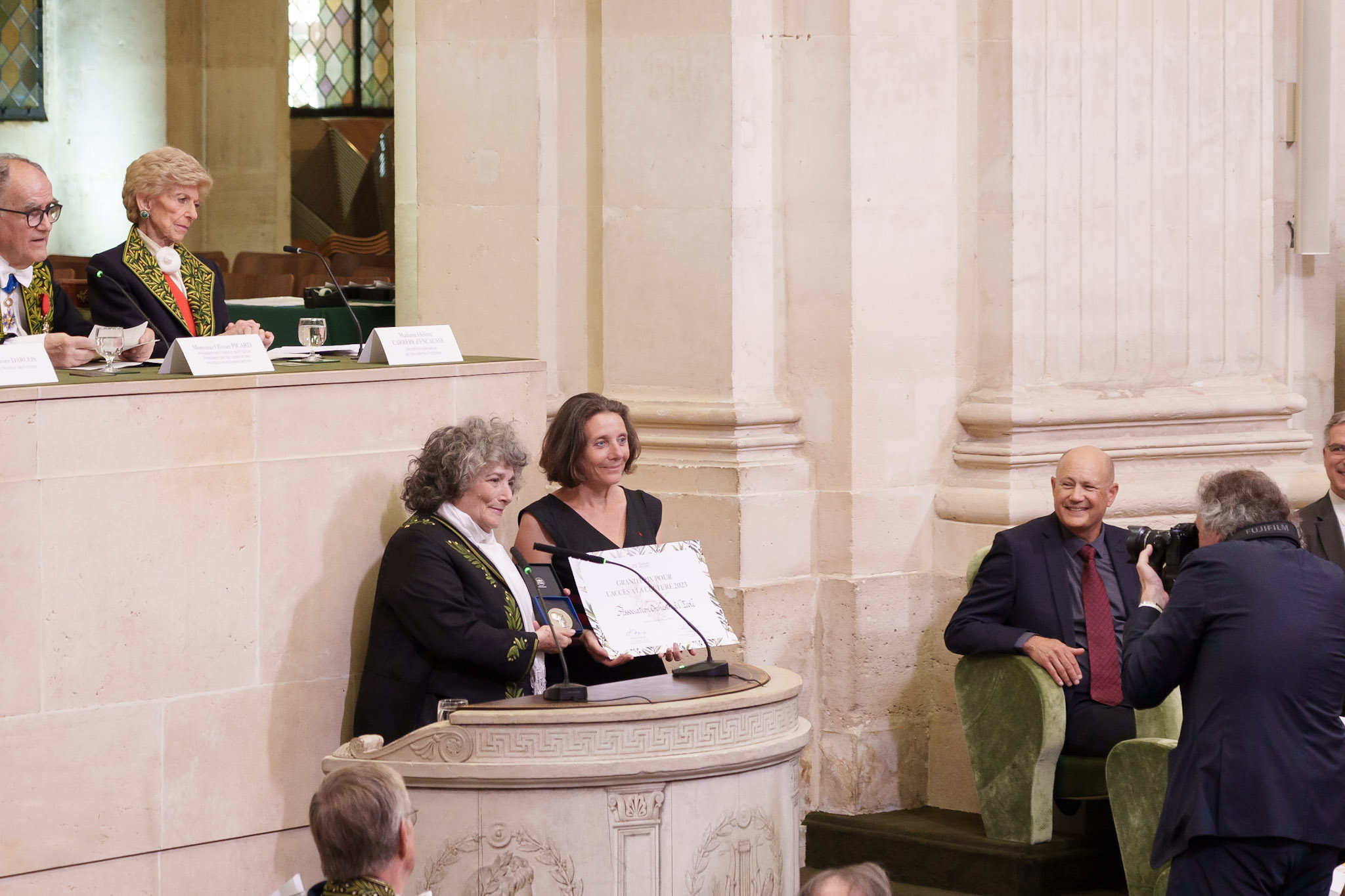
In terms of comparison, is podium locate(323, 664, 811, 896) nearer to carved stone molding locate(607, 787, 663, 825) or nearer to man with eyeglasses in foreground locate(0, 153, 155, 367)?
carved stone molding locate(607, 787, 663, 825)

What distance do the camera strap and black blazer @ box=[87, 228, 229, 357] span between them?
254 cm

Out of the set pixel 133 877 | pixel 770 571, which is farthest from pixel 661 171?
pixel 133 877

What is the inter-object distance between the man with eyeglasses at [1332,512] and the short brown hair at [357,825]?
Answer: 11.6 ft

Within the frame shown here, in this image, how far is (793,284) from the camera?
20.4 ft

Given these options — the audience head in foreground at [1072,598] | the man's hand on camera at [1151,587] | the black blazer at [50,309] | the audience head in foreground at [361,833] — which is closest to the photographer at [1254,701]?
the man's hand on camera at [1151,587]

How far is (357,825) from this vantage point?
2982 millimetres

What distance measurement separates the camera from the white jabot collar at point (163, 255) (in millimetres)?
4789

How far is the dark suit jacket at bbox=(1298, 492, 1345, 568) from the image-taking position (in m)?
5.66

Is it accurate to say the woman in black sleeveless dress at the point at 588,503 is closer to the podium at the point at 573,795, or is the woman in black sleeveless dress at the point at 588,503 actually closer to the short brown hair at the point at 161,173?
the podium at the point at 573,795

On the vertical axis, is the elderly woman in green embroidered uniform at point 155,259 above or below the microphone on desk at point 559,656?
above

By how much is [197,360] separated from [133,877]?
1.15m

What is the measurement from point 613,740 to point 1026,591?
1871 mm

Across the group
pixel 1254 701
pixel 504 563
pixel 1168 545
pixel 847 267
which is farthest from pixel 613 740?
pixel 847 267

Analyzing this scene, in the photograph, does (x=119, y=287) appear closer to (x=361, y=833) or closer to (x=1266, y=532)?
(x=361, y=833)
